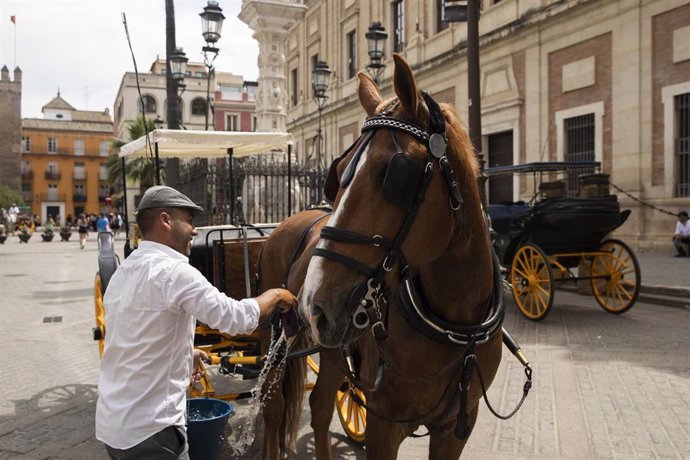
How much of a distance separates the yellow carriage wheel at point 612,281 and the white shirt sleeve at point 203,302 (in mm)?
7114

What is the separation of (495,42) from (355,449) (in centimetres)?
1764

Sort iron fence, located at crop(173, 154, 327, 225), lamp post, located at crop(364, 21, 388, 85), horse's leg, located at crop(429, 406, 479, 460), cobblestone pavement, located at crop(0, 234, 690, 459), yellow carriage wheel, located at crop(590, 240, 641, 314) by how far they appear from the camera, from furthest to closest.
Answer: iron fence, located at crop(173, 154, 327, 225) → lamp post, located at crop(364, 21, 388, 85) → yellow carriage wheel, located at crop(590, 240, 641, 314) → cobblestone pavement, located at crop(0, 234, 690, 459) → horse's leg, located at crop(429, 406, 479, 460)

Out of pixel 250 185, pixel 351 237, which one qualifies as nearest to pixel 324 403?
pixel 351 237

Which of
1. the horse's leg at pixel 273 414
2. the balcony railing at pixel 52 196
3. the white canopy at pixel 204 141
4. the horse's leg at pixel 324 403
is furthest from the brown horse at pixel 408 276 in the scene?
the balcony railing at pixel 52 196

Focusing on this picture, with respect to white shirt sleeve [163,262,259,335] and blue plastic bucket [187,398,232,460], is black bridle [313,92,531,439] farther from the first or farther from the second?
blue plastic bucket [187,398,232,460]

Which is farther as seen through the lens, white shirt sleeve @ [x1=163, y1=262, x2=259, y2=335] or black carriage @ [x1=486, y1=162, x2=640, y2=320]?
black carriage @ [x1=486, y1=162, x2=640, y2=320]

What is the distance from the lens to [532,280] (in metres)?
7.89

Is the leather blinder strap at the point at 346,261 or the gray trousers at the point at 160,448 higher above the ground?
the leather blinder strap at the point at 346,261

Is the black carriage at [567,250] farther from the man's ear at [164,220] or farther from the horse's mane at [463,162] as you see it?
the man's ear at [164,220]

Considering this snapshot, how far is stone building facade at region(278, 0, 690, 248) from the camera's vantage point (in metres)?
13.9

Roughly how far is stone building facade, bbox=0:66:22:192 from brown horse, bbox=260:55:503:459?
7319cm

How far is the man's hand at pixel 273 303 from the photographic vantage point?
225 cm

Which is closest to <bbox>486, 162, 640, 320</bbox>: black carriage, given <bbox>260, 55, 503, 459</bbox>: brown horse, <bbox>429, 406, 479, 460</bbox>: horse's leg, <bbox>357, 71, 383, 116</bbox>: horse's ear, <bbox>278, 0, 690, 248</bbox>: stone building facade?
<bbox>429, 406, 479, 460</bbox>: horse's leg

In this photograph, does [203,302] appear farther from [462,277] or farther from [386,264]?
[462,277]
